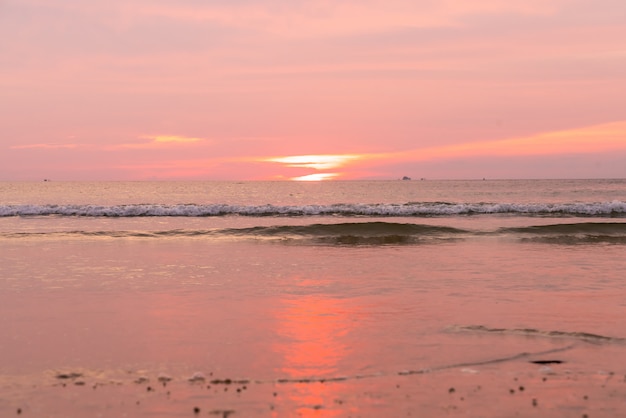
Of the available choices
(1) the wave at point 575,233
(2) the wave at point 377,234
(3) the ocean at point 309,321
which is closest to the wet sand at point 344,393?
(3) the ocean at point 309,321

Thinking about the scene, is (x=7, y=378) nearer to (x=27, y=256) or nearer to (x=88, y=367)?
(x=88, y=367)

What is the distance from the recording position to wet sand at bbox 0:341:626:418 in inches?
249

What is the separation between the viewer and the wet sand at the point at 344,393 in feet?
20.8

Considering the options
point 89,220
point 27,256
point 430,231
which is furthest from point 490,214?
point 27,256

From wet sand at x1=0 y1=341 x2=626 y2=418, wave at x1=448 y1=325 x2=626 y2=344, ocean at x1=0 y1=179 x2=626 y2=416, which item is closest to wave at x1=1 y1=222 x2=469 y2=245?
ocean at x1=0 y1=179 x2=626 y2=416

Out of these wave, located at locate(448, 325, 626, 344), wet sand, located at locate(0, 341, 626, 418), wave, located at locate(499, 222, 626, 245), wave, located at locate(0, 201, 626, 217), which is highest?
wave, located at locate(0, 201, 626, 217)

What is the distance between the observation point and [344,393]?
6.85 metres

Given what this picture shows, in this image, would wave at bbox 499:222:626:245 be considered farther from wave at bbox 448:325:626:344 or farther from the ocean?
wave at bbox 448:325:626:344

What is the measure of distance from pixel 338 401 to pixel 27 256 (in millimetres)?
14945

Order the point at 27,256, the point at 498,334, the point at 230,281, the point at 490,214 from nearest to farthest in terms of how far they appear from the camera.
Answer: the point at 498,334, the point at 230,281, the point at 27,256, the point at 490,214

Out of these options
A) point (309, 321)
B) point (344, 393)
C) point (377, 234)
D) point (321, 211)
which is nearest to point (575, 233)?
point (377, 234)

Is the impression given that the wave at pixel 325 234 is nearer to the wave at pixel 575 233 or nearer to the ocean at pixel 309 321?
the wave at pixel 575 233

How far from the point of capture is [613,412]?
6258 millimetres

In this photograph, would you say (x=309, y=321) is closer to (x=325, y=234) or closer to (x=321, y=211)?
(x=325, y=234)
